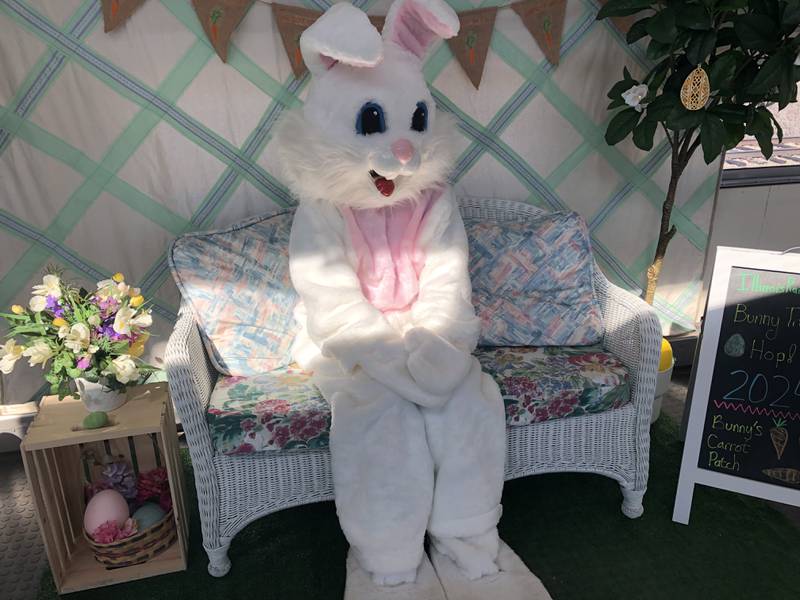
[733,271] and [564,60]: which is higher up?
[564,60]

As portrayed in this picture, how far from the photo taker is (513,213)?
223 centimetres

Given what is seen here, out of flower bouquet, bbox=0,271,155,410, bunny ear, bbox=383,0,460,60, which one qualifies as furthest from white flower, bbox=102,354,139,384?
bunny ear, bbox=383,0,460,60

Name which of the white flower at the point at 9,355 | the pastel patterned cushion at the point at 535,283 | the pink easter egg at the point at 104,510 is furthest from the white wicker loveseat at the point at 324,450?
the white flower at the point at 9,355

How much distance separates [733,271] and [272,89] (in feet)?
5.06

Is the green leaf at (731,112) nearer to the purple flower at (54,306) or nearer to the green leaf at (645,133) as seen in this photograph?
the green leaf at (645,133)

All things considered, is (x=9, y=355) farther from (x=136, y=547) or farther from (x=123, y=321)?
(x=136, y=547)

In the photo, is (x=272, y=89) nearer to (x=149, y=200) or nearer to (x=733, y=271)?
(x=149, y=200)

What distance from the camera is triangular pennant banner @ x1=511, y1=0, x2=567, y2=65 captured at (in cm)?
211

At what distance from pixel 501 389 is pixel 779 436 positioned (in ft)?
2.56

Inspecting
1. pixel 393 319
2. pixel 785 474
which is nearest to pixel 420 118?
pixel 393 319

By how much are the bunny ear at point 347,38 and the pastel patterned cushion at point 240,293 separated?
0.69 m

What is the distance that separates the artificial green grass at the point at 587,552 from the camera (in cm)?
161

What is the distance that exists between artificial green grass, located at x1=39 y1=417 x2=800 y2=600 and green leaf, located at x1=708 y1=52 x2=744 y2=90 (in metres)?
1.29

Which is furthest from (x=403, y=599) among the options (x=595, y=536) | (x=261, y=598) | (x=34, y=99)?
(x=34, y=99)
